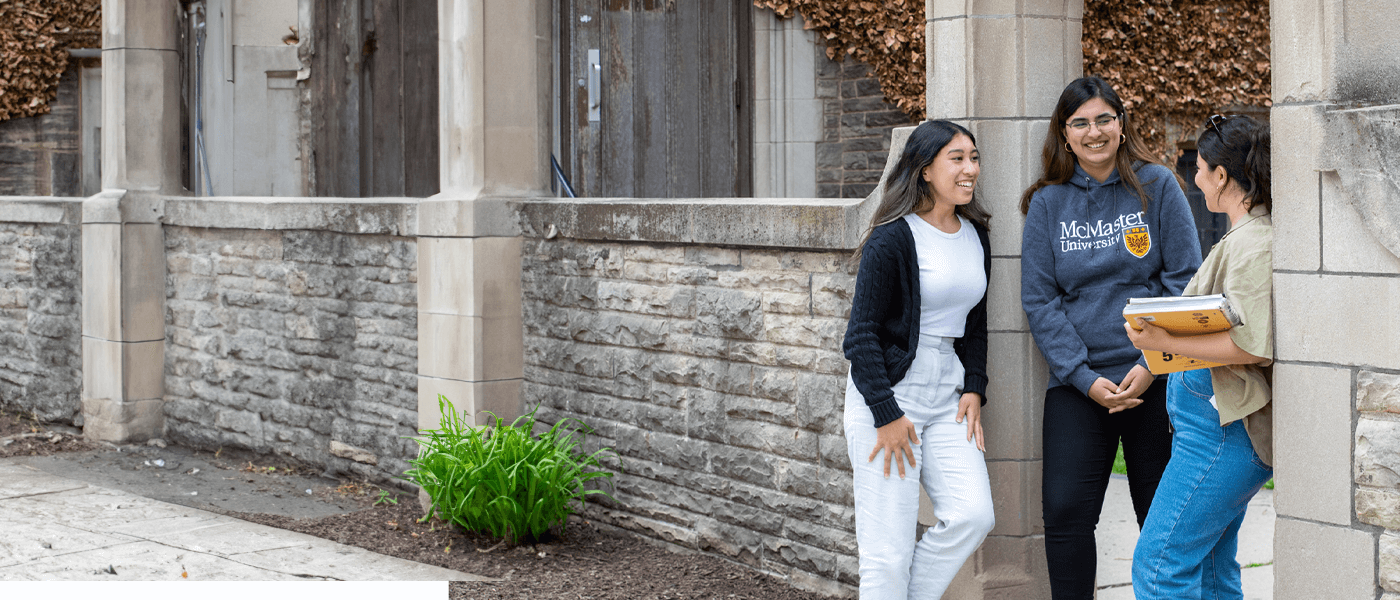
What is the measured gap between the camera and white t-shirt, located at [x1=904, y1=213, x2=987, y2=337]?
153 inches

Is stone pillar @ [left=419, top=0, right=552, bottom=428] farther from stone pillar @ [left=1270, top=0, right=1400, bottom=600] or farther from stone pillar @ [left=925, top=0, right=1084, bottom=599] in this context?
stone pillar @ [left=1270, top=0, right=1400, bottom=600]

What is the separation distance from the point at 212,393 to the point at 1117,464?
5626 mm

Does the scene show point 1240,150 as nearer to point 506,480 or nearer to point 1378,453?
point 1378,453

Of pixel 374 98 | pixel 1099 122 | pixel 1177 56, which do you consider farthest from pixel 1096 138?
pixel 374 98

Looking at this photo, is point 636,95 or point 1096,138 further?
point 636,95

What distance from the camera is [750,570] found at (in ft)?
18.5

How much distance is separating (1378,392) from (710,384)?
2964 millimetres

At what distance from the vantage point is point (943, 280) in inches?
152

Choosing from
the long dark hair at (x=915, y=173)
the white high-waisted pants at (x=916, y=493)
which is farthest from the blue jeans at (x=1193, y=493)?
the long dark hair at (x=915, y=173)

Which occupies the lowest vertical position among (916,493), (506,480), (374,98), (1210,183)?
(506,480)

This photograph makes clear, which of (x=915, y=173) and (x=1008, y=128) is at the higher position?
(x=1008, y=128)

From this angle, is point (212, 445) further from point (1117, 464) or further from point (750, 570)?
point (1117, 464)

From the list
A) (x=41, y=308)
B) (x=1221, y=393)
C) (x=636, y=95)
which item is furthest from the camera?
(x=41, y=308)

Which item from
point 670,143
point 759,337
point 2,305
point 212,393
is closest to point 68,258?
point 2,305
